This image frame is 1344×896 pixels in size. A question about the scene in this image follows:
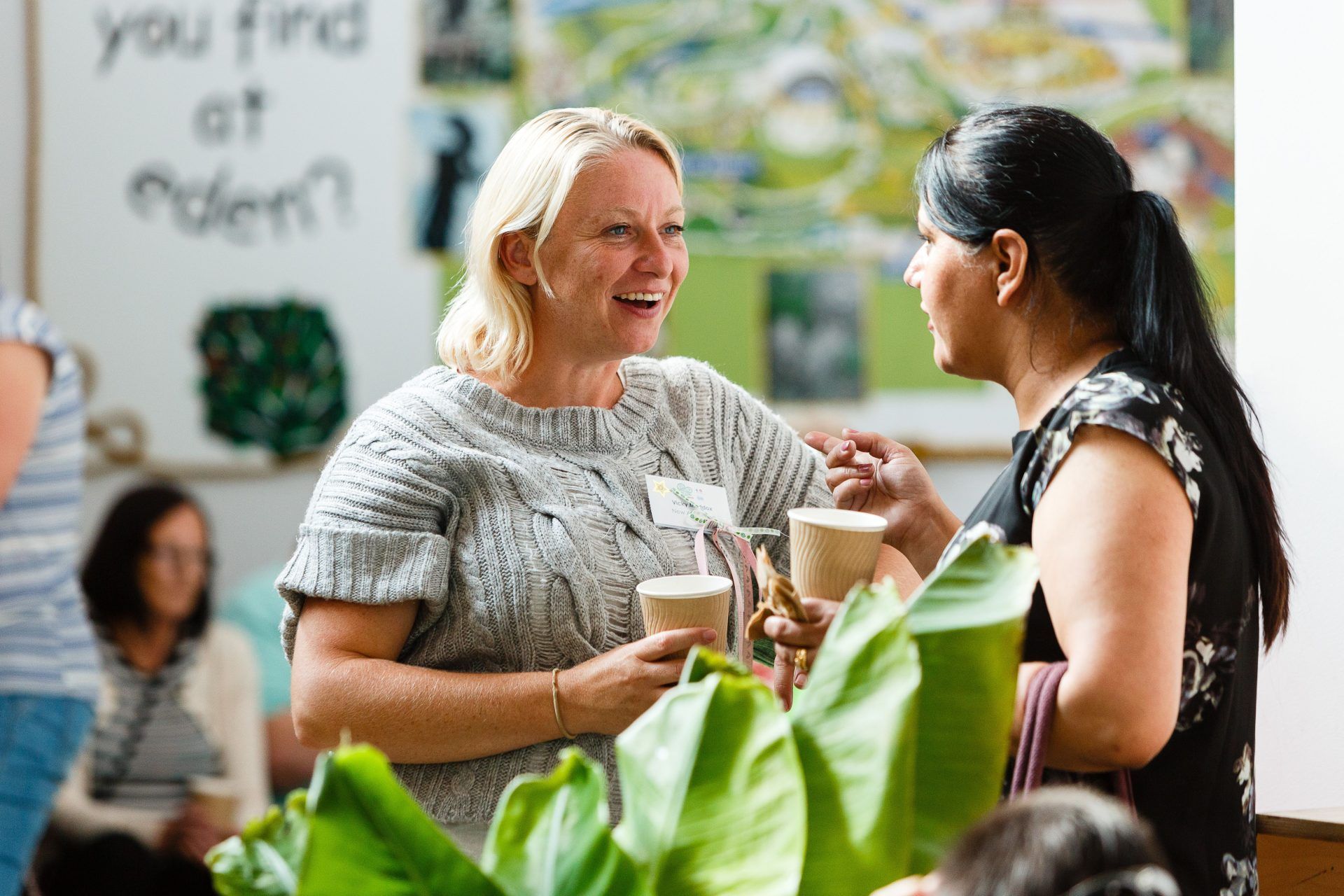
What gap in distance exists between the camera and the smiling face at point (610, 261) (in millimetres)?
1768

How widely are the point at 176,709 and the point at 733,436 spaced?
2.13 meters

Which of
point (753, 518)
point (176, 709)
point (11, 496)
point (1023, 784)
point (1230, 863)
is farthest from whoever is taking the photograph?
point (176, 709)

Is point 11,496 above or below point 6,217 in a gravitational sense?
below

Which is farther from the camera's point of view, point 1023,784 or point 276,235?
point 276,235

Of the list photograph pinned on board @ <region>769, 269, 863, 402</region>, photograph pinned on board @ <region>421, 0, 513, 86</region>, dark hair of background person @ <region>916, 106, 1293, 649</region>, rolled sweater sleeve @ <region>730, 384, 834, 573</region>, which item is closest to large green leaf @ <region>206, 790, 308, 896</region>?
dark hair of background person @ <region>916, 106, 1293, 649</region>

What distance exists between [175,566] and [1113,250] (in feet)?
9.52

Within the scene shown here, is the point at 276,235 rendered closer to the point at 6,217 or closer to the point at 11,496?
the point at 6,217

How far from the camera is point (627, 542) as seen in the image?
1.71 meters

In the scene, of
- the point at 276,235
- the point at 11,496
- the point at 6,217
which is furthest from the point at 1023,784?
the point at 6,217

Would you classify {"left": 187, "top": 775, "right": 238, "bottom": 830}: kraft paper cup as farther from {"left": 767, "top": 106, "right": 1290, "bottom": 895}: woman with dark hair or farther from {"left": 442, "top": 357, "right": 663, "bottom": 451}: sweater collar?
{"left": 767, "top": 106, "right": 1290, "bottom": 895}: woman with dark hair

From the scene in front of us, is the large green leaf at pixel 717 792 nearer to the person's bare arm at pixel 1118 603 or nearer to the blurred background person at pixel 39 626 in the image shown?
the person's bare arm at pixel 1118 603

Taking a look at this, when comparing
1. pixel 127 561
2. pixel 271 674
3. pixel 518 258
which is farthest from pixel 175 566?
pixel 518 258

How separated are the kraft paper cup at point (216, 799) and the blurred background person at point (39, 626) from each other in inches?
45.1

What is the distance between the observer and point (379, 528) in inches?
64.6
